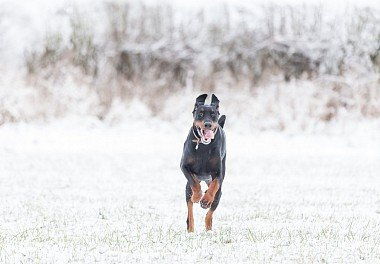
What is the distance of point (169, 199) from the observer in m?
14.5

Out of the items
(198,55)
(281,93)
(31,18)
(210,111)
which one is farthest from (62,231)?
(31,18)

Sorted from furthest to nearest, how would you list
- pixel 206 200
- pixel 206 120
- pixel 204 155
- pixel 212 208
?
1. pixel 212 208
2. pixel 204 155
3. pixel 206 200
4. pixel 206 120

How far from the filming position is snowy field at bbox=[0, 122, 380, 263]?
6945 mm

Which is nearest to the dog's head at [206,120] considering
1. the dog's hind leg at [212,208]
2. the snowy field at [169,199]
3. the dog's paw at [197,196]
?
the dog's paw at [197,196]

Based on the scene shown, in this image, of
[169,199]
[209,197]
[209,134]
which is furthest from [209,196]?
[169,199]

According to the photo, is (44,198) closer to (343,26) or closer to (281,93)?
(281,93)

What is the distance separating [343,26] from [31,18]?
19.7m

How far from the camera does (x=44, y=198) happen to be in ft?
46.7

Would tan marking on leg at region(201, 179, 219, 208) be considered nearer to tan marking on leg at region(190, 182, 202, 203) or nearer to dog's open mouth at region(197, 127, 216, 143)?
tan marking on leg at region(190, 182, 202, 203)

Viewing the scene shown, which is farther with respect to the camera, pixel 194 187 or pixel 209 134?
pixel 194 187

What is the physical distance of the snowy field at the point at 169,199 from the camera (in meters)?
6.95

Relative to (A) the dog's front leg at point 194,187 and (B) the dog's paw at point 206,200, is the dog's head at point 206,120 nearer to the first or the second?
(A) the dog's front leg at point 194,187

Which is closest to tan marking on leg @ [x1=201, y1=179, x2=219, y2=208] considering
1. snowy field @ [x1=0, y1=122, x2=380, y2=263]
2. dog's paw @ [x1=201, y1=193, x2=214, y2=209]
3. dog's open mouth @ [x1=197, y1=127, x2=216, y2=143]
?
dog's paw @ [x1=201, y1=193, x2=214, y2=209]

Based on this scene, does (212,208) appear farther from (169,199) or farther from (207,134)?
(169,199)
